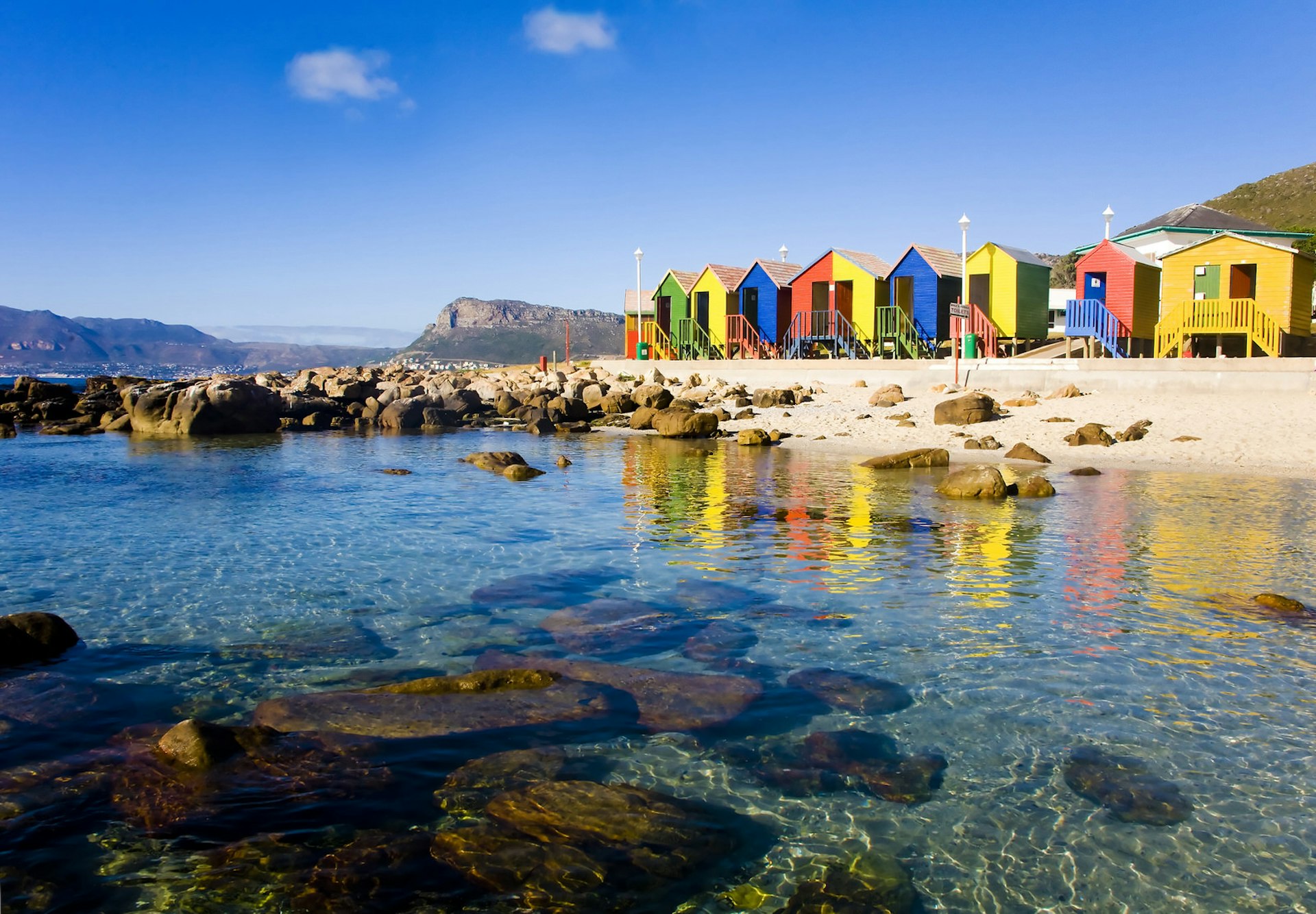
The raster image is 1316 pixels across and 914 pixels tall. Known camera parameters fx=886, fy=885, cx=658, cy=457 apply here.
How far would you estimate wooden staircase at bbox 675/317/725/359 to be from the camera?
43625 millimetres

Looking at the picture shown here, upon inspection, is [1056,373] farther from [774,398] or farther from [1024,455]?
[774,398]

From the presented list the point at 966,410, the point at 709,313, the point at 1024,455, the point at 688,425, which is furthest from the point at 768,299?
the point at 1024,455

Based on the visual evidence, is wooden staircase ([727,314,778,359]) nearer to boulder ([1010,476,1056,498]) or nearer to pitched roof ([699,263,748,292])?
pitched roof ([699,263,748,292])

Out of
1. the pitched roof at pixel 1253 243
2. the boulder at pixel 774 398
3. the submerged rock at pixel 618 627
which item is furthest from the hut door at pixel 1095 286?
the submerged rock at pixel 618 627

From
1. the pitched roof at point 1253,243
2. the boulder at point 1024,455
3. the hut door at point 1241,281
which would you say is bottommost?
the boulder at point 1024,455

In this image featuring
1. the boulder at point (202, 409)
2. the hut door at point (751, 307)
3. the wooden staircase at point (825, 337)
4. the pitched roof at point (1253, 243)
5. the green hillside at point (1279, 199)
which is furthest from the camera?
the green hillside at point (1279, 199)

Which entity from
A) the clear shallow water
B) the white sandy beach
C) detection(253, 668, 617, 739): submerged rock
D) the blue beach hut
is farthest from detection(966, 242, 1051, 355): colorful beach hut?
detection(253, 668, 617, 739): submerged rock

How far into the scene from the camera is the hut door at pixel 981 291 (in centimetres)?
3559

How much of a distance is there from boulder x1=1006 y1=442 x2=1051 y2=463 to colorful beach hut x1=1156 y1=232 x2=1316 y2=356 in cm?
1171

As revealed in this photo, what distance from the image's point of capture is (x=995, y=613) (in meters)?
8.85

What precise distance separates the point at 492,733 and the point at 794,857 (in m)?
2.36

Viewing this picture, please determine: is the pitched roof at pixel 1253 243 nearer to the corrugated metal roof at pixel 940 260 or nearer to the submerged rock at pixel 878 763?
the corrugated metal roof at pixel 940 260

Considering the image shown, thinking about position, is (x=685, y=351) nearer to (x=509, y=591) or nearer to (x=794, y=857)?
(x=509, y=591)

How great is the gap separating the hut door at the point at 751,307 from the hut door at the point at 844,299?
444cm
